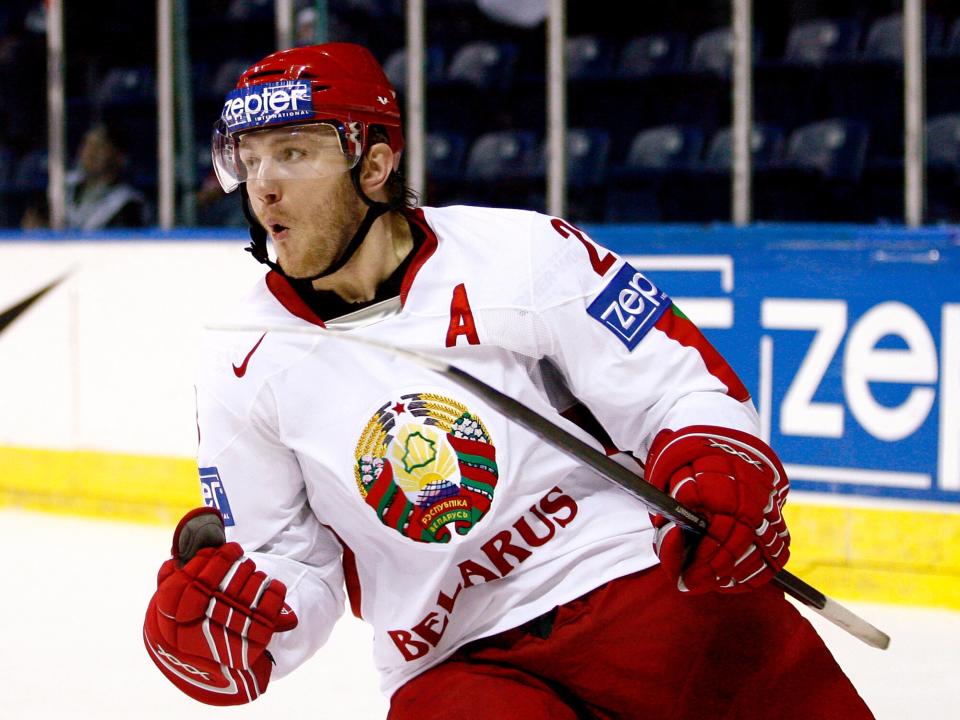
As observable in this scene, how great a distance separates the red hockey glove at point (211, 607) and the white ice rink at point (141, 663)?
1131mm

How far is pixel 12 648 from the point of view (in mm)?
3119

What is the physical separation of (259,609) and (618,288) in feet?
1.80

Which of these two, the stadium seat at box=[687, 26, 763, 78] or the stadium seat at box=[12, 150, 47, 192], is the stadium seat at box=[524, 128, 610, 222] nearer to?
the stadium seat at box=[687, 26, 763, 78]

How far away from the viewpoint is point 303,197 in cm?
160

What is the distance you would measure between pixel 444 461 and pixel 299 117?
1.42 ft

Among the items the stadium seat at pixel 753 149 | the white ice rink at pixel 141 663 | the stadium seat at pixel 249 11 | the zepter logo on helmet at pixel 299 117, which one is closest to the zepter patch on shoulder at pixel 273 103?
the zepter logo on helmet at pixel 299 117

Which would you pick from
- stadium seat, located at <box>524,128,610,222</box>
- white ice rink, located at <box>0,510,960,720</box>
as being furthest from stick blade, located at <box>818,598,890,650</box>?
stadium seat, located at <box>524,128,610,222</box>

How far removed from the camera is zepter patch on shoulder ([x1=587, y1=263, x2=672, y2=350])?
158cm

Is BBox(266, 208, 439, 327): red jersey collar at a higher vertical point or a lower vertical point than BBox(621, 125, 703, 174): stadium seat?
lower

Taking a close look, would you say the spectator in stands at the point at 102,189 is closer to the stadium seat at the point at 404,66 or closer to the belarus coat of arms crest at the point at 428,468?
the stadium seat at the point at 404,66

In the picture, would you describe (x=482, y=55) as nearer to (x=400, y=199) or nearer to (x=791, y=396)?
(x=791, y=396)

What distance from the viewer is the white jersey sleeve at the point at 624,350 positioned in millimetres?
1557

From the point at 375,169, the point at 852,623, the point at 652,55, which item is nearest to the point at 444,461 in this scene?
the point at 375,169

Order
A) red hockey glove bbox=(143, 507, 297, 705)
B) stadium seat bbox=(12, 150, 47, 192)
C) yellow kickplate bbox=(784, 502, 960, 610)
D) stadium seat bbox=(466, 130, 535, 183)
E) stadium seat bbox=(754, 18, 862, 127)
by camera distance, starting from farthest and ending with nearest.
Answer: stadium seat bbox=(12, 150, 47, 192) → stadium seat bbox=(466, 130, 535, 183) → stadium seat bbox=(754, 18, 862, 127) → yellow kickplate bbox=(784, 502, 960, 610) → red hockey glove bbox=(143, 507, 297, 705)
